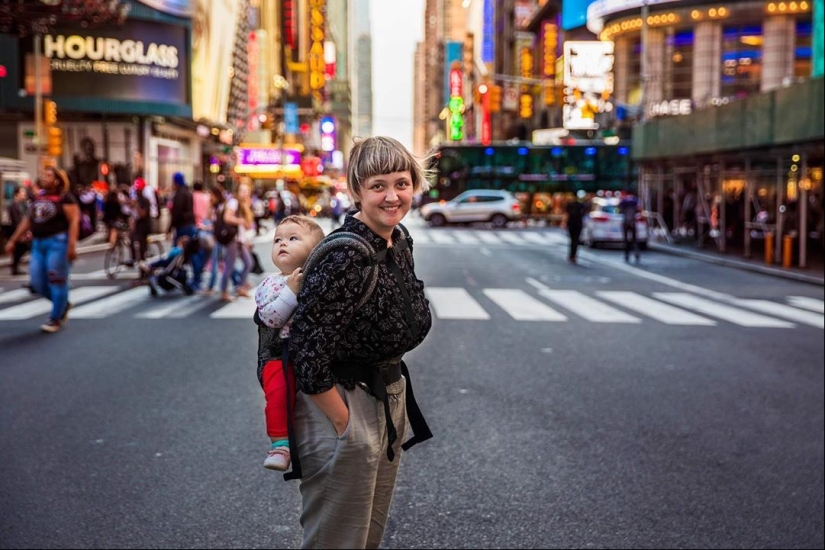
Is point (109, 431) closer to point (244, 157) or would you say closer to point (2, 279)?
point (2, 279)

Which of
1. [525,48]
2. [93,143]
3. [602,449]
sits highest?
[525,48]

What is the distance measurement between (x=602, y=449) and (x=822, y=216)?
26512 millimetres

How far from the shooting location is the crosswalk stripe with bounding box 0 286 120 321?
1225 centimetres

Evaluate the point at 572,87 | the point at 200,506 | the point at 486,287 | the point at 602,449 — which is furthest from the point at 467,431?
the point at 572,87

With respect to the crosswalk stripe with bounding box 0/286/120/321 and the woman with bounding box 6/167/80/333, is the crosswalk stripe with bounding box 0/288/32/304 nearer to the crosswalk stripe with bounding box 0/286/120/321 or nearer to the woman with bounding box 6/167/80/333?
the crosswalk stripe with bounding box 0/286/120/321

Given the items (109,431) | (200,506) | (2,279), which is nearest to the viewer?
(200,506)

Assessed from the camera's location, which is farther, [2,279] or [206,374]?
[2,279]

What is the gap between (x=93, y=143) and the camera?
45531 mm

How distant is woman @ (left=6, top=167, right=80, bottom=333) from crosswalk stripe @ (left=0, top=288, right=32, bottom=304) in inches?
140

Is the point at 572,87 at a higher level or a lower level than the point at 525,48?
lower

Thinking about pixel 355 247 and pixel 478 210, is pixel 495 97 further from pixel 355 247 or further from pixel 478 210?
pixel 355 247

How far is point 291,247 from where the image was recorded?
2.77 m

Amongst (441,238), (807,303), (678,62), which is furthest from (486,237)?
(678,62)

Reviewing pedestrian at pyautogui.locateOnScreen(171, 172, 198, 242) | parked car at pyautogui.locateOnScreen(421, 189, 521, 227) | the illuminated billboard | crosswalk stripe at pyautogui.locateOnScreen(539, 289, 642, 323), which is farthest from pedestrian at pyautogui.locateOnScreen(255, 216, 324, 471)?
the illuminated billboard
